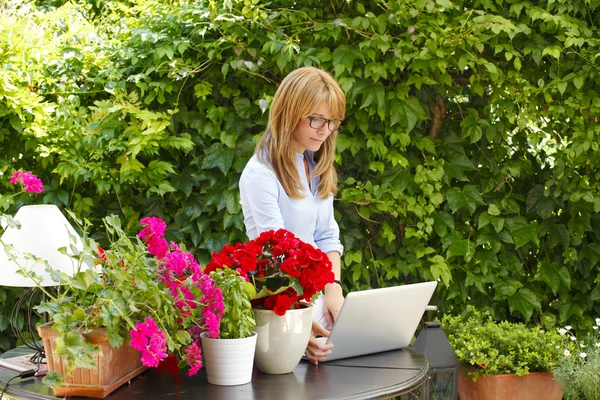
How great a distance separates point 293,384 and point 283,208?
77 centimetres

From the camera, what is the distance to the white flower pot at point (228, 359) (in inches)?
66.1

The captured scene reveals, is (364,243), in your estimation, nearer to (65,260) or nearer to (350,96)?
(350,96)

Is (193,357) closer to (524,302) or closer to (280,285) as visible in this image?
(280,285)

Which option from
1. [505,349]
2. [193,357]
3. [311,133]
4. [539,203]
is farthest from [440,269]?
[193,357]

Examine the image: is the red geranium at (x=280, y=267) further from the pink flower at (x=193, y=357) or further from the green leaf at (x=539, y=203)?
the green leaf at (x=539, y=203)

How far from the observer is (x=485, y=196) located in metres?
3.59

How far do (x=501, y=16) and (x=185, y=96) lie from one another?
1415mm

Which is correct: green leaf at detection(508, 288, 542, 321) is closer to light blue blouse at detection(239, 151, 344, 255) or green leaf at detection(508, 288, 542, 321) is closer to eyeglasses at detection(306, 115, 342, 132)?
light blue blouse at detection(239, 151, 344, 255)

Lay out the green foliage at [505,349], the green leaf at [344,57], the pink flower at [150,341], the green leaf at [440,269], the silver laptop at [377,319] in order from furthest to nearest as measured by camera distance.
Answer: the green leaf at [440,269]
the green leaf at [344,57]
the green foliage at [505,349]
the silver laptop at [377,319]
the pink flower at [150,341]

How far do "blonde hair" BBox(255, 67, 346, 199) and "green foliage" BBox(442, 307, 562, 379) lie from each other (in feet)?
3.91

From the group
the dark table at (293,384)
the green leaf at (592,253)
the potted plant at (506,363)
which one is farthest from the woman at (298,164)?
the green leaf at (592,253)

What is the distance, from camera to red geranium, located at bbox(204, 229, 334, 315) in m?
1.73

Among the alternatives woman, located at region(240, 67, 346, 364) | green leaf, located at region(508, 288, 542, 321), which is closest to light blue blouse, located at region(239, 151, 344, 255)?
woman, located at region(240, 67, 346, 364)

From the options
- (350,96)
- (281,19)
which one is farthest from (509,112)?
(281,19)
